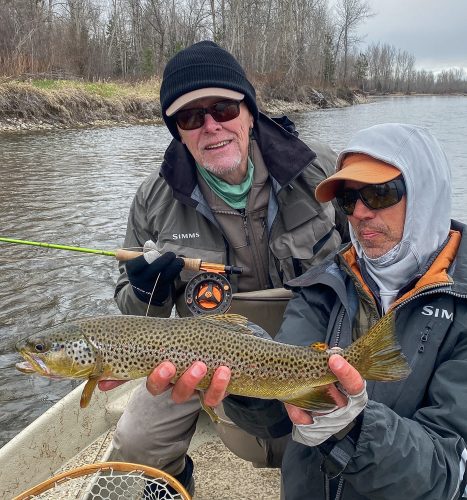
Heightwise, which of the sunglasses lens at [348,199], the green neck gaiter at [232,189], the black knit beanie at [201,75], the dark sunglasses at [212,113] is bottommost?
the green neck gaiter at [232,189]

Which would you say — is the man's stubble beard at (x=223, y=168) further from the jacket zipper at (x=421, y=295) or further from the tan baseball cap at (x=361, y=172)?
the jacket zipper at (x=421, y=295)

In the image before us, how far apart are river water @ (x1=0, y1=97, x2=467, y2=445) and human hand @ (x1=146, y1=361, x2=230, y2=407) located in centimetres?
281

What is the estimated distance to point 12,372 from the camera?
212 inches

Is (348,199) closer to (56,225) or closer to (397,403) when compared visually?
(397,403)

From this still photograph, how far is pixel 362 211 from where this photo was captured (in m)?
2.55

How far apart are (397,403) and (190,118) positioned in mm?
2002

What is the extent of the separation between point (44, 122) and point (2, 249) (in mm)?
16940

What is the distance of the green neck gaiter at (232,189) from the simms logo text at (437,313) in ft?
4.69

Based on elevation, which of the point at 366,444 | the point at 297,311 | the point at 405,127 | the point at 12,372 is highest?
the point at 405,127

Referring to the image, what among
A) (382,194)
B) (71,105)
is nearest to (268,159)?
(382,194)

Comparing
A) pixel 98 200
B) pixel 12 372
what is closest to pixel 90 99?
pixel 98 200

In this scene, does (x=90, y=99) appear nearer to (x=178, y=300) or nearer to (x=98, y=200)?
(x=98, y=200)

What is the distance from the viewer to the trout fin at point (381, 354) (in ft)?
6.84

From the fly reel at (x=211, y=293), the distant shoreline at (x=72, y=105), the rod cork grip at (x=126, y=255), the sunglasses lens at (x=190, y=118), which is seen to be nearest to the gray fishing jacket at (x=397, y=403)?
the fly reel at (x=211, y=293)
